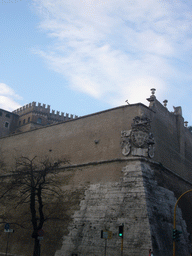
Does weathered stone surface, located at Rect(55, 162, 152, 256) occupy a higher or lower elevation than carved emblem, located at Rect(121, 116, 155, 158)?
lower

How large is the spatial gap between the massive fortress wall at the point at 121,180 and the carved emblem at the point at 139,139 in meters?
0.07

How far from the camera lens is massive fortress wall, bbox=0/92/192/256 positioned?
19.5 meters

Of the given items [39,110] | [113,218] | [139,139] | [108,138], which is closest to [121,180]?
[113,218]

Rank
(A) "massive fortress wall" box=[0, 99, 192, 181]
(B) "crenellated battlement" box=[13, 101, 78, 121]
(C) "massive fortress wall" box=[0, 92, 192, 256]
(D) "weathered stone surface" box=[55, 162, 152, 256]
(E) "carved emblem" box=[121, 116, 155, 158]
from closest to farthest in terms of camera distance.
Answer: (D) "weathered stone surface" box=[55, 162, 152, 256], (C) "massive fortress wall" box=[0, 92, 192, 256], (E) "carved emblem" box=[121, 116, 155, 158], (A) "massive fortress wall" box=[0, 99, 192, 181], (B) "crenellated battlement" box=[13, 101, 78, 121]

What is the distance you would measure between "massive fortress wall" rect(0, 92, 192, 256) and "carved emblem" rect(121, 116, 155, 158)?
7 cm

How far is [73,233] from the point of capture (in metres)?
21.0

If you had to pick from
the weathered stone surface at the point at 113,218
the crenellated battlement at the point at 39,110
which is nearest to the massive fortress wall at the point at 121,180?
the weathered stone surface at the point at 113,218

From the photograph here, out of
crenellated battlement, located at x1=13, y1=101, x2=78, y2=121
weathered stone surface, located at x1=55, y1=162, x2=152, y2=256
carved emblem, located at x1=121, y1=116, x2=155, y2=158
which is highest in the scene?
crenellated battlement, located at x1=13, y1=101, x2=78, y2=121

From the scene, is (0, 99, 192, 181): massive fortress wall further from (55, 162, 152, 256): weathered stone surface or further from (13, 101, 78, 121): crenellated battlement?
(13, 101, 78, 121): crenellated battlement

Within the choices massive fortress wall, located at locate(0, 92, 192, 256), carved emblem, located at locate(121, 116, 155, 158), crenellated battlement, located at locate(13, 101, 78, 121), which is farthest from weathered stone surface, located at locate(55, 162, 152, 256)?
crenellated battlement, located at locate(13, 101, 78, 121)

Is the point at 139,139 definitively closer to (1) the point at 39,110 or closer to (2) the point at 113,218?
(2) the point at 113,218

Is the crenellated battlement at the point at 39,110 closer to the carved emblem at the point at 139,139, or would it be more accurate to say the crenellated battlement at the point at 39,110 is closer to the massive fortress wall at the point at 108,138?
the massive fortress wall at the point at 108,138

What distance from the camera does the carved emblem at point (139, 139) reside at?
73.7 feet

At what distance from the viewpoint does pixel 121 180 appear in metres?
21.6
